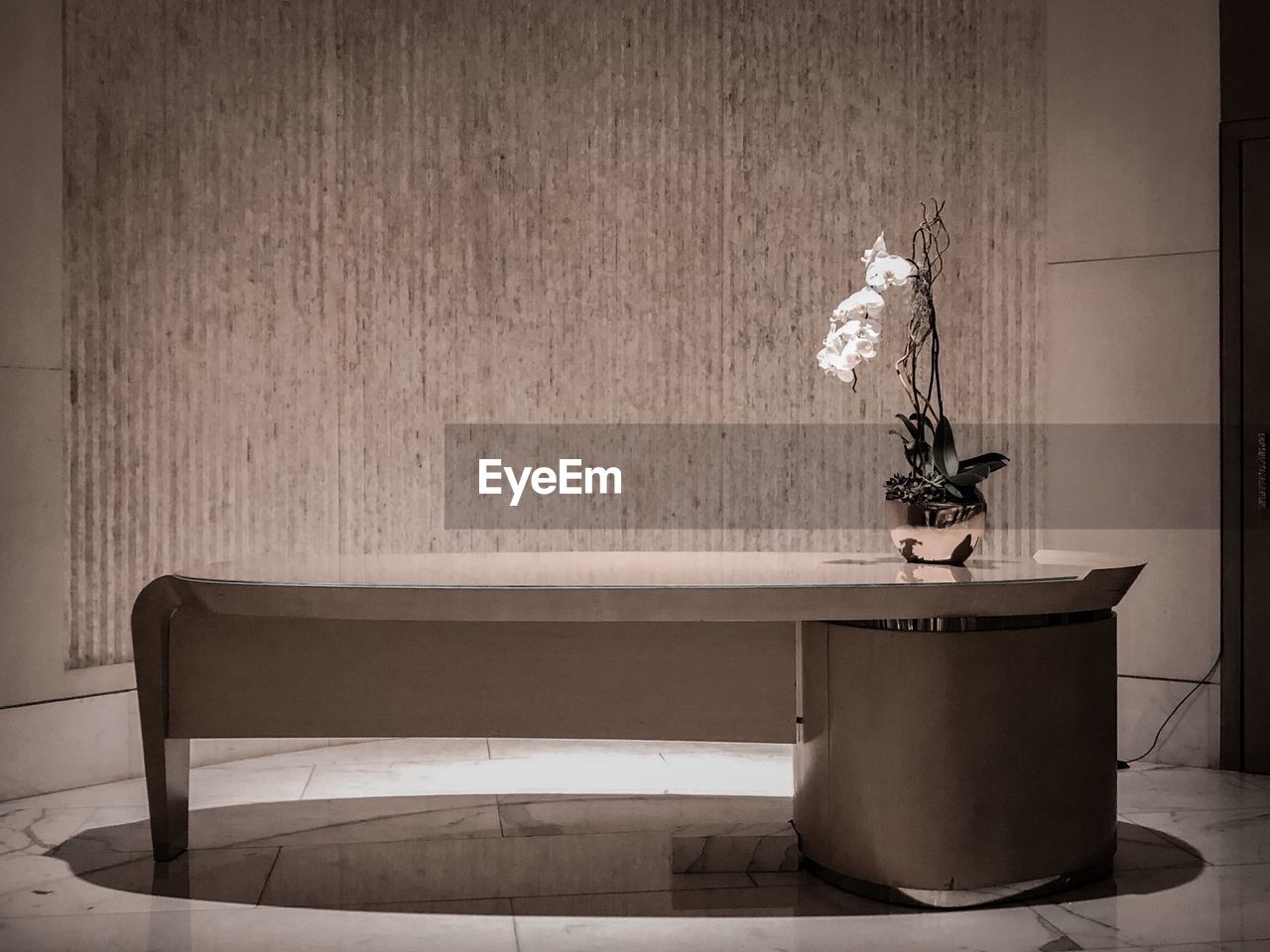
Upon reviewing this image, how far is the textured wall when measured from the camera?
13.3 ft

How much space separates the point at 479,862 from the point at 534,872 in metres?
0.16

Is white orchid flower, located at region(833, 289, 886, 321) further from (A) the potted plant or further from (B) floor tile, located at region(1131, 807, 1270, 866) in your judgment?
(B) floor tile, located at region(1131, 807, 1270, 866)

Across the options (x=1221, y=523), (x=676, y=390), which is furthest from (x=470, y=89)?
(x=1221, y=523)

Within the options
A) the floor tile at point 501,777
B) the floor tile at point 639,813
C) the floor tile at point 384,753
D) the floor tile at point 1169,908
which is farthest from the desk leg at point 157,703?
the floor tile at point 1169,908

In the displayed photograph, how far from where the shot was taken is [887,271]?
9.14 ft

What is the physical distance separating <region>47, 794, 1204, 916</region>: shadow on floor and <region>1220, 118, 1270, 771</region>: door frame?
0.98 meters

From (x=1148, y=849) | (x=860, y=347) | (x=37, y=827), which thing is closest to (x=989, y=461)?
(x=860, y=347)

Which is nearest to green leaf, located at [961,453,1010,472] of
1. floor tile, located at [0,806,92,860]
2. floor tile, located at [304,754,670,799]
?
floor tile, located at [304,754,670,799]

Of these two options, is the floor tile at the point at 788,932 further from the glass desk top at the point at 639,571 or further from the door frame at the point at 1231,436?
the door frame at the point at 1231,436

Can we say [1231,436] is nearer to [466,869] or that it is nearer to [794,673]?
[794,673]

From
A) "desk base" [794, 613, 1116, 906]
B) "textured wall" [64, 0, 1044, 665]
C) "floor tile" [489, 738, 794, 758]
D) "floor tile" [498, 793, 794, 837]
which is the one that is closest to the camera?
"desk base" [794, 613, 1116, 906]

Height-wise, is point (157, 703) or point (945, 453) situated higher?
point (945, 453)

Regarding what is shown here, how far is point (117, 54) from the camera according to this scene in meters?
3.82
